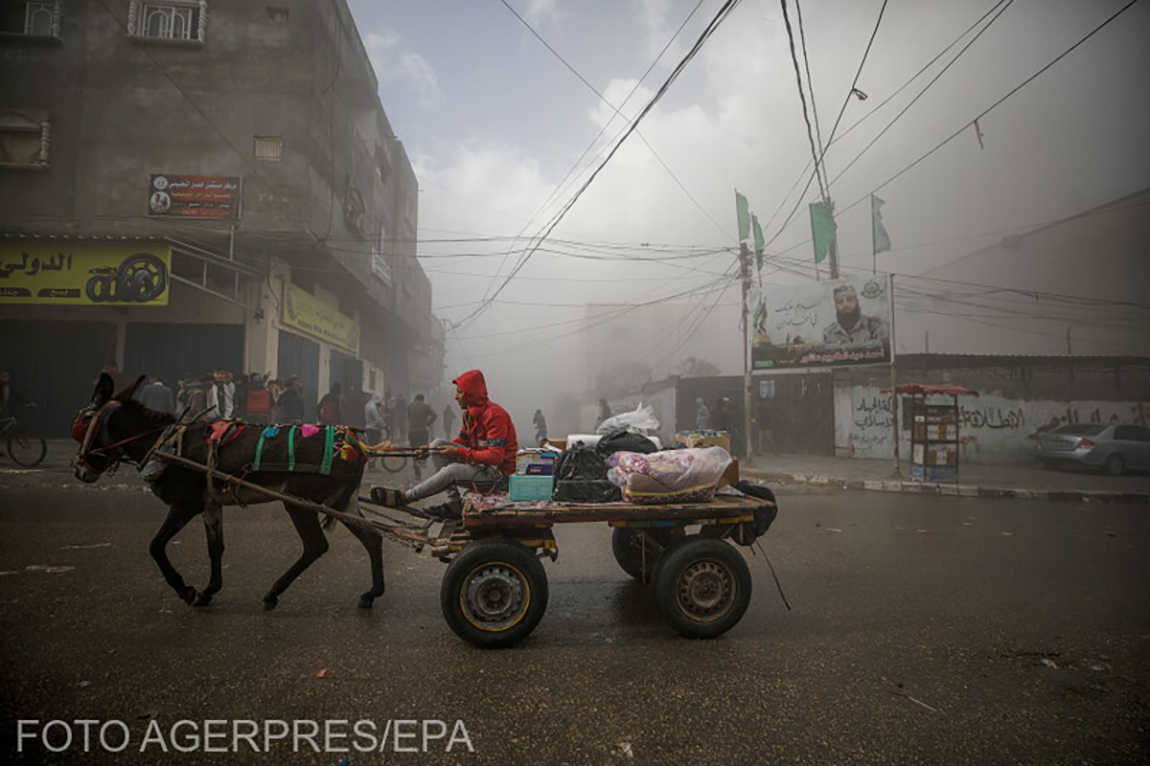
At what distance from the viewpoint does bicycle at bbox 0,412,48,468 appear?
10.5m

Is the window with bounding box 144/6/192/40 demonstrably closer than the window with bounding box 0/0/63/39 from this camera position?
No

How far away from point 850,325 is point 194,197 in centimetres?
2056

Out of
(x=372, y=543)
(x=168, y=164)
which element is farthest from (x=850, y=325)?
(x=168, y=164)

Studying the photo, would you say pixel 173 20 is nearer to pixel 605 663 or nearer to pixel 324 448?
pixel 324 448

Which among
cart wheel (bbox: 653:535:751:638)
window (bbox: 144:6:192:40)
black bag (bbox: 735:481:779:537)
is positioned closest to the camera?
cart wheel (bbox: 653:535:751:638)

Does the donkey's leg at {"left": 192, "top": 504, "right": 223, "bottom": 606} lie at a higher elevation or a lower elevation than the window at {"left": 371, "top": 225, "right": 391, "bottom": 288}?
lower

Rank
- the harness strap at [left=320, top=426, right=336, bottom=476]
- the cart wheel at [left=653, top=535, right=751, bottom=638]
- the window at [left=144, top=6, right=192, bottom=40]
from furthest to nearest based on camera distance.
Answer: the window at [left=144, top=6, right=192, bottom=40] → the harness strap at [left=320, top=426, right=336, bottom=476] → the cart wheel at [left=653, top=535, right=751, bottom=638]

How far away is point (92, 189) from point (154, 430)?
55.6 feet

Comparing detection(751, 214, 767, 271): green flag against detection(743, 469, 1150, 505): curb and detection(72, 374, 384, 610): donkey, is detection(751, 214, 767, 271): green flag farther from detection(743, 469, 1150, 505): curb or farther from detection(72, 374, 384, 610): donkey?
detection(72, 374, 384, 610): donkey

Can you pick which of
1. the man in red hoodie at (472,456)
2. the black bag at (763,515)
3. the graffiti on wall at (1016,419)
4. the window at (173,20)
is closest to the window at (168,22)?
the window at (173,20)

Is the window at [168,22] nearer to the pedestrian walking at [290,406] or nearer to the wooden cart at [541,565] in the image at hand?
the pedestrian walking at [290,406]

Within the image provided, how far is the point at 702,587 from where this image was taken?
12.2 feet

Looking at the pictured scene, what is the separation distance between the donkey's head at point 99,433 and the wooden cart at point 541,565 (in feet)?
7.25

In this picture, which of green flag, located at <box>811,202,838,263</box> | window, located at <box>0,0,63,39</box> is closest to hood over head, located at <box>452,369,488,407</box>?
green flag, located at <box>811,202,838,263</box>
